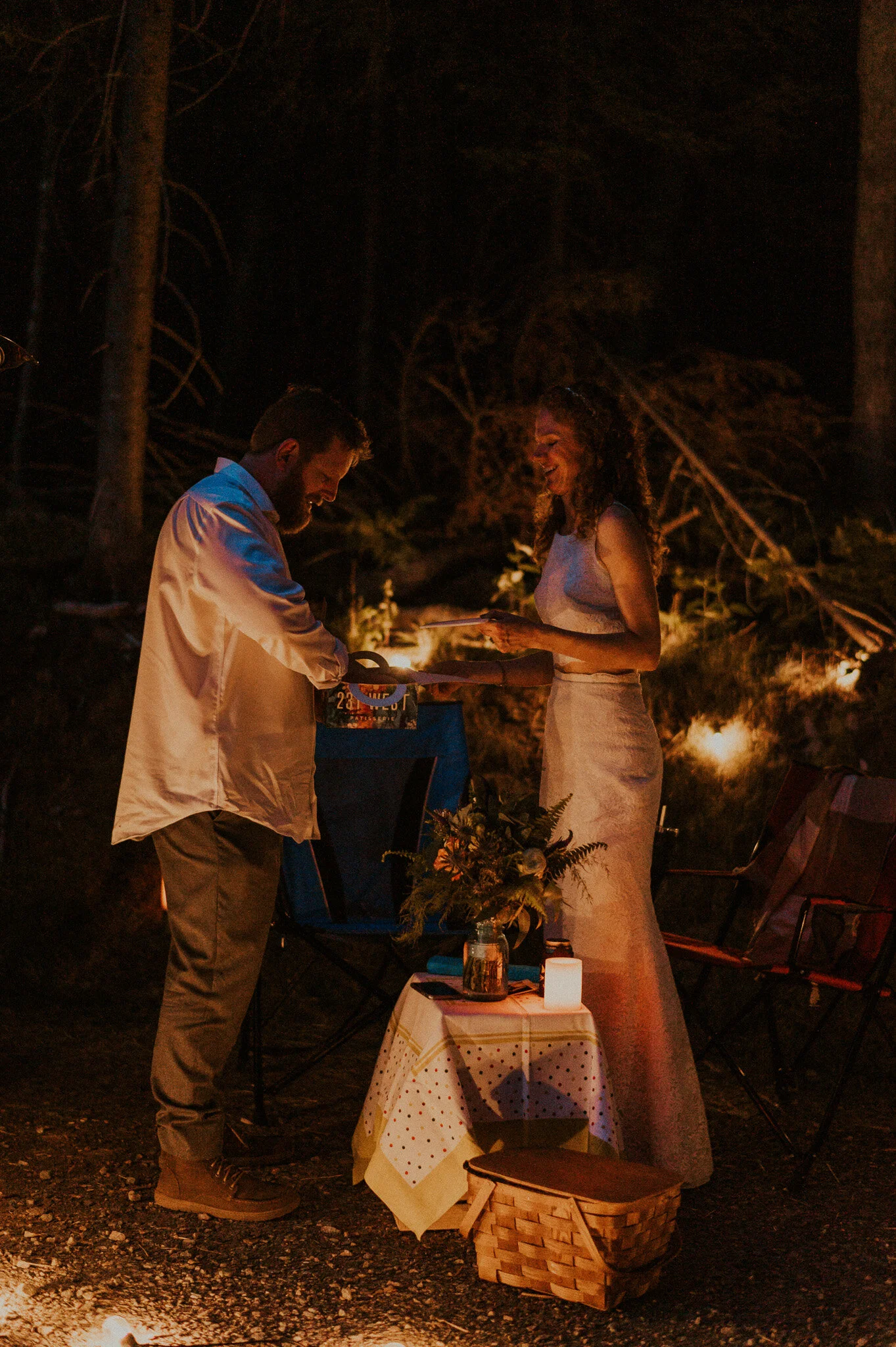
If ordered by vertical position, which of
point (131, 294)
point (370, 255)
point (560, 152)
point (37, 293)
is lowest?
point (131, 294)

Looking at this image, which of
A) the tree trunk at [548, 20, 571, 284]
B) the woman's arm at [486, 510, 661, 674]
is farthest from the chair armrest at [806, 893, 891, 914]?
the tree trunk at [548, 20, 571, 284]

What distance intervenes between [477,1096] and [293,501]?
4.79ft

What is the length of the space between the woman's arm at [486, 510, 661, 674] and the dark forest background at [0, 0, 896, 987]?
7.44 ft

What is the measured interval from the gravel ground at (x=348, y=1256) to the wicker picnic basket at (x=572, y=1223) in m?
0.05

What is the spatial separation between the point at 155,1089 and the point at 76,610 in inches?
179

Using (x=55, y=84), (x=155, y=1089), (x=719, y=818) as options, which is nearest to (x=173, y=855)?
(x=155, y=1089)

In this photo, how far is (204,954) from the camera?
3221 millimetres

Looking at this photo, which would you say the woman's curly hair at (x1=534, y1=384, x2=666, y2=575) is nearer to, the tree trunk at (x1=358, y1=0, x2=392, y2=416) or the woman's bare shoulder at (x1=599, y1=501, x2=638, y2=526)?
the woman's bare shoulder at (x1=599, y1=501, x2=638, y2=526)

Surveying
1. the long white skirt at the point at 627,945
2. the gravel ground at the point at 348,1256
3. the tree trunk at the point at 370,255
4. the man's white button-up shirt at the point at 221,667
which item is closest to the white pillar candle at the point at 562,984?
the long white skirt at the point at 627,945

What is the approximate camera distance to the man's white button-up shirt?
10.2 ft

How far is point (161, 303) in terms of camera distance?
10.4 m

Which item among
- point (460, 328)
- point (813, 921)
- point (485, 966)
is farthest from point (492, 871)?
point (460, 328)

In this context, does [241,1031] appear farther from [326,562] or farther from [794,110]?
[794,110]

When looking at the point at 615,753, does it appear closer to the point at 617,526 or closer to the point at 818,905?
the point at 617,526
